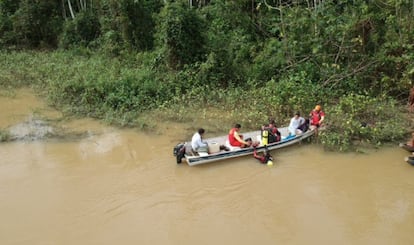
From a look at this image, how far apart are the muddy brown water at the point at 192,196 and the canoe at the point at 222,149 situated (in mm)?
183

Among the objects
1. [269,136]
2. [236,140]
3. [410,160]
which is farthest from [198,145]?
[410,160]

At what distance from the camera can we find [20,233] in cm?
804

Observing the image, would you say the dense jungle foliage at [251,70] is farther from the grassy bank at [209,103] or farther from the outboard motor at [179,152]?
the outboard motor at [179,152]

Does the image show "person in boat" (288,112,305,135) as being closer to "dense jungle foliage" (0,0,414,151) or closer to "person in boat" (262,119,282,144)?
"person in boat" (262,119,282,144)

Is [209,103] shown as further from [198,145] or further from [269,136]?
[198,145]

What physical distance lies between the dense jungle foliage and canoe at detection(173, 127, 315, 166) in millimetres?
851

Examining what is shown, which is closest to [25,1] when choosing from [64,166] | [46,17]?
[46,17]

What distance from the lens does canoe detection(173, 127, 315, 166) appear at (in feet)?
33.6

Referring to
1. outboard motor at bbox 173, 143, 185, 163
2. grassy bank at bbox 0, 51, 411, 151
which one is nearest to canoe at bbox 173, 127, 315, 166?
outboard motor at bbox 173, 143, 185, 163

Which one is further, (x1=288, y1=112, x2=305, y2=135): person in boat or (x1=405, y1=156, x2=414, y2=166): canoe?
(x1=288, y1=112, x2=305, y2=135): person in boat

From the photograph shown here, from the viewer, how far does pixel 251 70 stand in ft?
50.8

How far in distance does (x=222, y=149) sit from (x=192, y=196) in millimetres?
1820

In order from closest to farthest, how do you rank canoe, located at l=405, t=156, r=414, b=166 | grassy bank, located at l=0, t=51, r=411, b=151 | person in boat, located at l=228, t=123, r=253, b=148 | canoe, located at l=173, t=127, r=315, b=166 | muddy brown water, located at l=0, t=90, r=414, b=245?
muddy brown water, located at l=0, t=90, r=414, b=245 → canoe, located at l=405, t=156, r=414, b=166 → canoe, located at l=173, t=127, r=315, b=166 → person in boat, located at l=228, t=123, r=253, b=148 → grassy bank, located at l=0, t=51, r=411, b=151

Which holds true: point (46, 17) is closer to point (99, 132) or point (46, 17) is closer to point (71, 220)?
point (99, 132)
